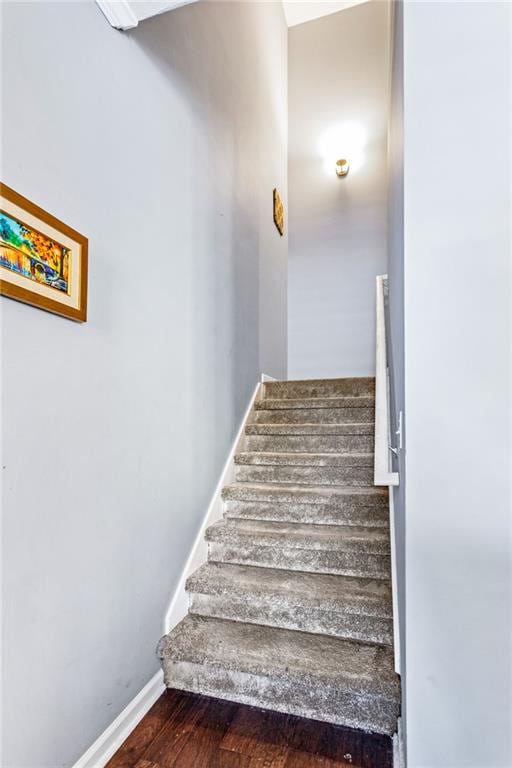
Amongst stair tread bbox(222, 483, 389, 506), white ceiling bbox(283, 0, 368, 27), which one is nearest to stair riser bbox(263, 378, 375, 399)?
stair tread bbox(222, 483, 389, 506)

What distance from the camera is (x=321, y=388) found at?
3018mm

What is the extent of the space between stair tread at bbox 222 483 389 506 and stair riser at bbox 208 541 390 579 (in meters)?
0.30

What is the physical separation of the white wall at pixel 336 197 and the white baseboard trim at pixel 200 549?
2085 mm

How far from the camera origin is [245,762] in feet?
3.94

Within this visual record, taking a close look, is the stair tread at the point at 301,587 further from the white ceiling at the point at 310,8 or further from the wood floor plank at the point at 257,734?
the white ceiling at the point at 310,8

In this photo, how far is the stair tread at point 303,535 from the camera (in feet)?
5.86

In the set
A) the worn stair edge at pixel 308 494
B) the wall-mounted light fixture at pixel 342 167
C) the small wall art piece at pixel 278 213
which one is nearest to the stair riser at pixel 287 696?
the worn stair edge at pixel 308 494

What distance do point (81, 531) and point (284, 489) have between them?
1.24m

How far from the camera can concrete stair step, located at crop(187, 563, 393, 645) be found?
152 cm

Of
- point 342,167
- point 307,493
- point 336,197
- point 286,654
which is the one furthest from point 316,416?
point 342,167

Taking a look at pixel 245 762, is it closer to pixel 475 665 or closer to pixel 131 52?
pixel 475 665

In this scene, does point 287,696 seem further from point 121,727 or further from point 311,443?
point 311,443

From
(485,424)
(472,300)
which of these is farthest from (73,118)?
(485,424)

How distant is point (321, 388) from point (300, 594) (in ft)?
5.47
